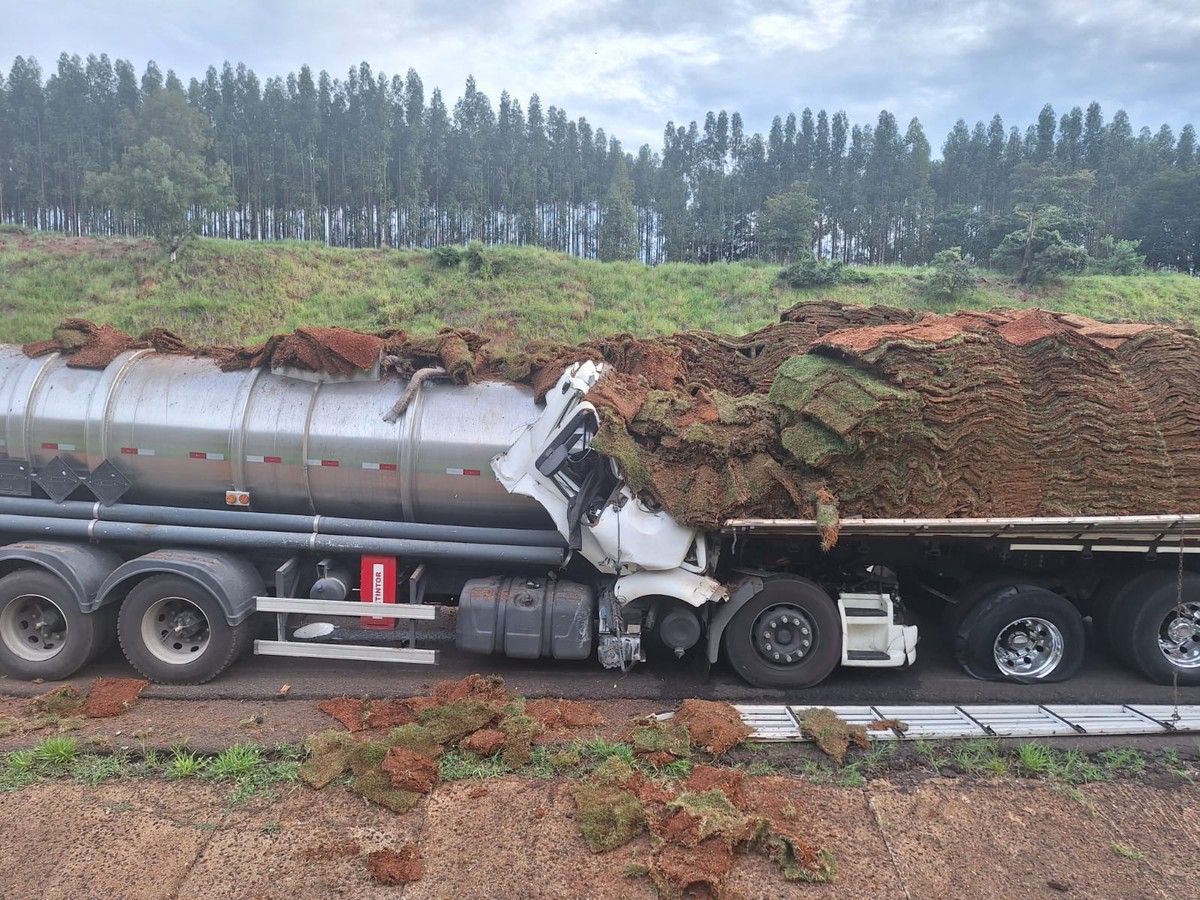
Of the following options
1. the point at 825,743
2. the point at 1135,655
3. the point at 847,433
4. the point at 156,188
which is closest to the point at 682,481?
the point at 847,433

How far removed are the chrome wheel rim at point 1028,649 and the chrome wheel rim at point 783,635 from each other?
1.82 meters

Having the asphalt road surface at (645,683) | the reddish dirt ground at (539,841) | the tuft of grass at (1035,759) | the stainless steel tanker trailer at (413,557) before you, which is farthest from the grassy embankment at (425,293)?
the reddish dirt ground at (539,841)

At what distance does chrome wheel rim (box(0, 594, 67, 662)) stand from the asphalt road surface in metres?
0.29

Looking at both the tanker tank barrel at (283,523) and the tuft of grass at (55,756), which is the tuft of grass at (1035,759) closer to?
the tanker tank barrel at (283,523)

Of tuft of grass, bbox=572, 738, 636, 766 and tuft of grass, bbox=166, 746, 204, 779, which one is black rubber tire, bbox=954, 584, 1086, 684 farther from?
tuft of grass, bbox=166, 746, 204, 779

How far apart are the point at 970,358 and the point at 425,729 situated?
543cm

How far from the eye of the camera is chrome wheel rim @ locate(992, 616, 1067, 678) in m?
6.74

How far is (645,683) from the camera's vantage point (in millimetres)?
6754

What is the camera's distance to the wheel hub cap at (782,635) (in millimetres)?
6582

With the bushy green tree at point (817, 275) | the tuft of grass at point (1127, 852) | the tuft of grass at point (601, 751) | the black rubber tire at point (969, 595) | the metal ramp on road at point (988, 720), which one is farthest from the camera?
the bushy green tree at point (817, 275)

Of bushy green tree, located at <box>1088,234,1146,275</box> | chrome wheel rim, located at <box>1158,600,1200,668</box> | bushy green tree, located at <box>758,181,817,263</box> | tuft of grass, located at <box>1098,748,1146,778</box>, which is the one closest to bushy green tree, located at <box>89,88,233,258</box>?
bushy green tree, located at <box>758,181,817,263</box>

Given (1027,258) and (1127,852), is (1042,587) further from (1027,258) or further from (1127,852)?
(1027,258)

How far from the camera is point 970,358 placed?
6.16 meters

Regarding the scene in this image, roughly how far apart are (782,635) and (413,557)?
140 inches
